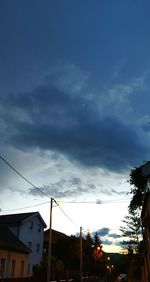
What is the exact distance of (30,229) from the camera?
1959 inches

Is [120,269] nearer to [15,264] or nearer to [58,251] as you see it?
[58,251]

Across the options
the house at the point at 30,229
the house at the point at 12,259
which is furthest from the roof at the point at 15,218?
the house at the point at 12,259

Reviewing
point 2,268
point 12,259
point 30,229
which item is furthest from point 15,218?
point 2,268

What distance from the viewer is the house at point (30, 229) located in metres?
47.2

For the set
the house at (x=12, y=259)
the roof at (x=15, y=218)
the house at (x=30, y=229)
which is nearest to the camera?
the house at (x=12, y=259)

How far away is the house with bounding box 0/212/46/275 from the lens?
4715 centimetres

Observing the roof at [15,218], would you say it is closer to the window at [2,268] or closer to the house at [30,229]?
the house at [30,229]

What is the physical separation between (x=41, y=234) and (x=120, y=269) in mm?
63523

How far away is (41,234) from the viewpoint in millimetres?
52656

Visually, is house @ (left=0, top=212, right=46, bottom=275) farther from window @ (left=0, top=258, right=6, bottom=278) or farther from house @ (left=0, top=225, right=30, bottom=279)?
window @ (left=0, top=258, right=6, bottom=278)

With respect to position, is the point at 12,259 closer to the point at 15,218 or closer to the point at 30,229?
the point at 15,218

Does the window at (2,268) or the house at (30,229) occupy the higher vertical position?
→ the house at (30,229)

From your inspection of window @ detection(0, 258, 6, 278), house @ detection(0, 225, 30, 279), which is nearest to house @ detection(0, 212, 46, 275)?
house @ detection(0, 225, 30, 279)

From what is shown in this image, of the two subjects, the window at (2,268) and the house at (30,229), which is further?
the house at (30,229)
